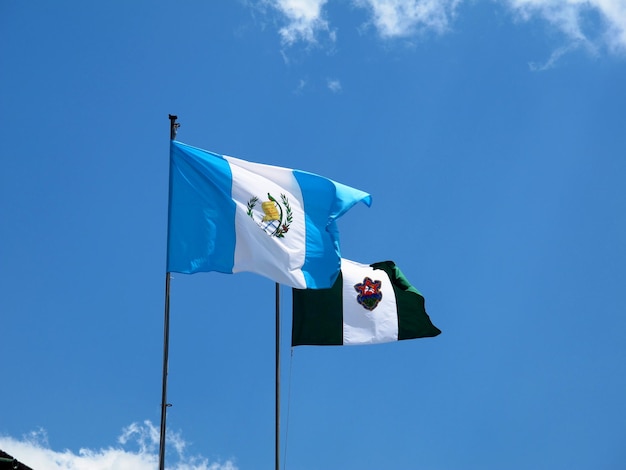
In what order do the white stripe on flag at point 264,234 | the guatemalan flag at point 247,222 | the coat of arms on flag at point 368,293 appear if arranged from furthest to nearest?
the coat of arms on flag at point 368,293 < the white stripe on flag at point 264,234 < the guatemalan flag at point 247,222

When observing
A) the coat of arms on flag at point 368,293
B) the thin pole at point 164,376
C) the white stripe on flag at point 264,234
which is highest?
the white stripe on flag at point 264,234

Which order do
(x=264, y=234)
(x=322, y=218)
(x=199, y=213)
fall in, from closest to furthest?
(x=199, y=213)
(x=264, y=234)
(x=322, y=218)

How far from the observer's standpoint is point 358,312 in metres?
29.9

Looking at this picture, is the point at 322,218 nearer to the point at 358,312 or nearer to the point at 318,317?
the point at 318,317

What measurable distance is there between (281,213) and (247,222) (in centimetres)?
105

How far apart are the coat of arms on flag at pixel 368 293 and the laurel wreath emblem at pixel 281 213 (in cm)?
364

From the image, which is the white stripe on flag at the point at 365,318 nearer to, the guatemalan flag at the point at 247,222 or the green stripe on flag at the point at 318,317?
the green stripe on flag at the point at 318,317

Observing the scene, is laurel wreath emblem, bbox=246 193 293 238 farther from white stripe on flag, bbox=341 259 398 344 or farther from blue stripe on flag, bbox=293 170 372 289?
white stripe on flag, bbox=341 259 398 344

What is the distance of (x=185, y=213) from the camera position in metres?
26.5

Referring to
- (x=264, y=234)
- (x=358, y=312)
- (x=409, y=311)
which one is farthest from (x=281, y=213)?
(x=409, y=311)

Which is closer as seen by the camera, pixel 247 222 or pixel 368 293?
pixel 247 222

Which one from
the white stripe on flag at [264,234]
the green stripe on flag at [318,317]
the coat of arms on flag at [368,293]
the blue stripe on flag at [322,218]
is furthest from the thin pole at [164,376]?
the coat of arms on flag at [368,293]

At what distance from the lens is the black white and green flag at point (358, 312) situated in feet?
97.4

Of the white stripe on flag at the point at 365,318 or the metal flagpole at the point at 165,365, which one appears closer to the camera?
the metal flagpole at the point at 165,365
